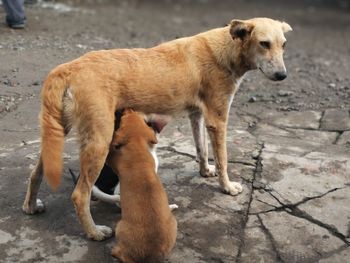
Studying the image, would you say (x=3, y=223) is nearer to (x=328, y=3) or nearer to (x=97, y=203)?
(x=97, y=203)

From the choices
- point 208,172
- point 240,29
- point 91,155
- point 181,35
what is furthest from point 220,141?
point 181,35

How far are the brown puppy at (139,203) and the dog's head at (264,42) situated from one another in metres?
1.13

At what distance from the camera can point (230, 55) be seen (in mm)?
4117

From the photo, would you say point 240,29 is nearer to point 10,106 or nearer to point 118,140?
point 118,140

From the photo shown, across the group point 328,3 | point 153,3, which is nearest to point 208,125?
point 153,3

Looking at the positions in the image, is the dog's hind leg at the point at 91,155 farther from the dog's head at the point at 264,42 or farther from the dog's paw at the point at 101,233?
the dog's head at the point at 264,42

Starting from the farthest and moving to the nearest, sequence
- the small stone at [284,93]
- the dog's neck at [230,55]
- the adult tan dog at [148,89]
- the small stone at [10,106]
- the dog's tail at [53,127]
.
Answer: the small stone at [284,93], the small stone at [10,106], the dog's neck at [230,55], the adult tan dog at [148,89], the dog's tail at [53,127]

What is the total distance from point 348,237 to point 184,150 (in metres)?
1.82

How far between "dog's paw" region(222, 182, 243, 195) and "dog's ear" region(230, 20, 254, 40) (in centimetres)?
122

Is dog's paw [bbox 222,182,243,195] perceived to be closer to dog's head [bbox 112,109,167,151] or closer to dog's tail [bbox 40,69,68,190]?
dog's head [bbox 112,109,167,151]

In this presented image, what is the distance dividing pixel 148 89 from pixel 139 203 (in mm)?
955

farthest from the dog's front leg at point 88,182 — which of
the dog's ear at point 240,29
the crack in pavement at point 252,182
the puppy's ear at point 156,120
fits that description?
the dog's ear at point 240,29

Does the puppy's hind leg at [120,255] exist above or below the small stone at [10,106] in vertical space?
Result: below

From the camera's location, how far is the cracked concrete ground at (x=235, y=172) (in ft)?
11.8
